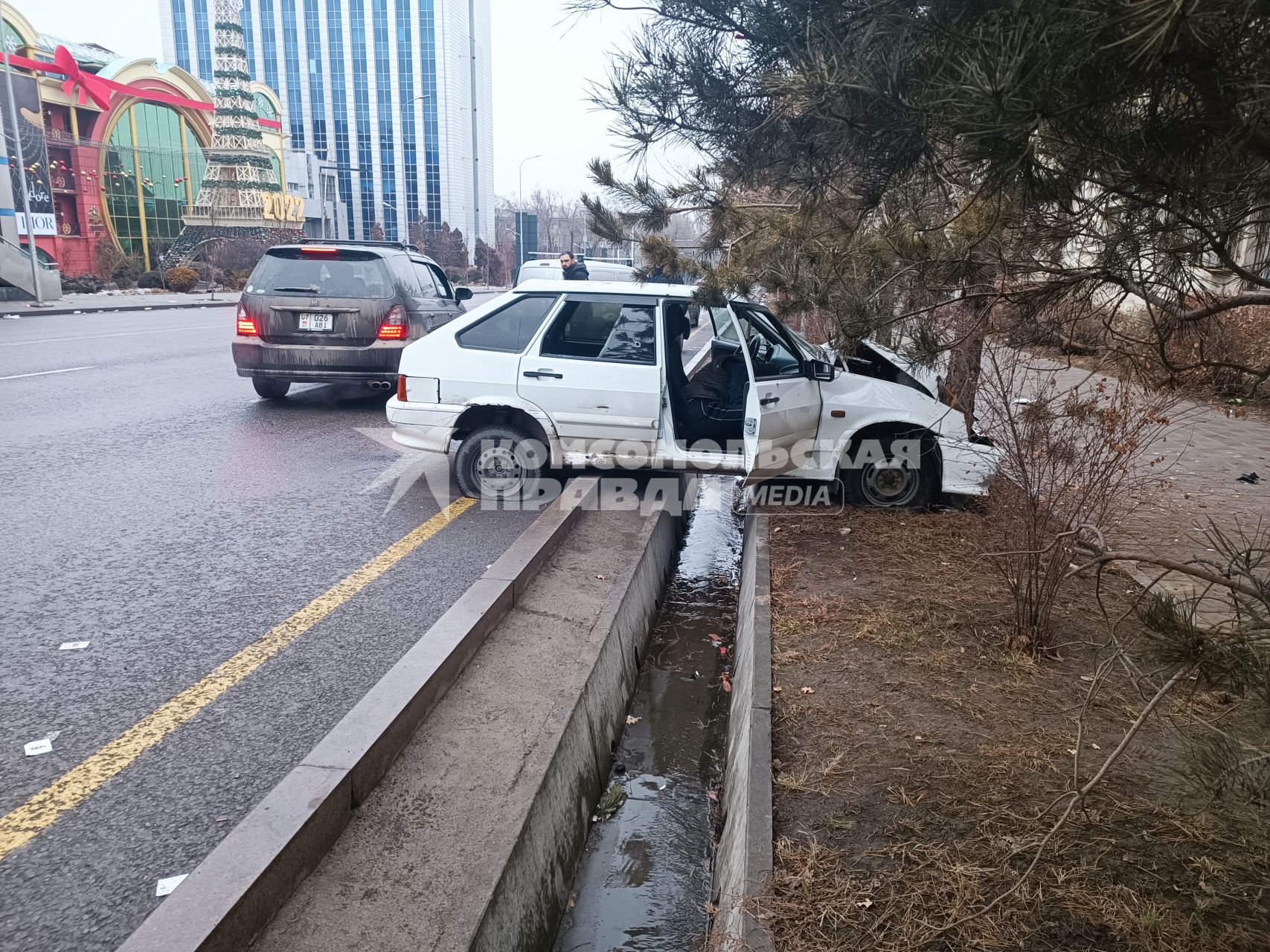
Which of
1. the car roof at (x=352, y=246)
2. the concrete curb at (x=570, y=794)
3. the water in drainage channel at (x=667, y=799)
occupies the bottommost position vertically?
the water in drainage channel at (x=667, y=799)

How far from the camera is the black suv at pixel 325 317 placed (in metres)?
10.0

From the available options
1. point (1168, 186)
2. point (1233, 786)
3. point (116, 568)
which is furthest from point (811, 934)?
point (116, 568)

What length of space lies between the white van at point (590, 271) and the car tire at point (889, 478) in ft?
19.7

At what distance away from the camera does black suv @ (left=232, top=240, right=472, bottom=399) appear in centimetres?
1005

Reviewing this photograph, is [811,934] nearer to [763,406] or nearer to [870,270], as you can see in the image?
[870,270]

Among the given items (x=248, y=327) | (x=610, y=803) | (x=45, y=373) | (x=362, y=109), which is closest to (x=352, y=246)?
(x=248, y=327)

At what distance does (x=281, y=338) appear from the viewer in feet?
33.1

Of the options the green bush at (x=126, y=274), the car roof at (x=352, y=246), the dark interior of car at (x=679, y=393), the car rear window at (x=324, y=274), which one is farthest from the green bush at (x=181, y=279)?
the dark interior of car at (x=679, y=393)

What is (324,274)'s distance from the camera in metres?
10.3

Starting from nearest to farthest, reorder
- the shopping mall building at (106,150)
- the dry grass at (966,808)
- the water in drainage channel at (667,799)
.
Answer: the dry grass at (966,808), the water in drainage channel at (667,799), the shopping mall building at (106,150)

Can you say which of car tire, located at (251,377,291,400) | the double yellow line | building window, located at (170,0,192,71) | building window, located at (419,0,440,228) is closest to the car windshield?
the double yellow line

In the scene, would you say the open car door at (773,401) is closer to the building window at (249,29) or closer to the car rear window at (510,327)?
the car rear window at (510,327)

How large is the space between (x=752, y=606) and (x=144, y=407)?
8118mm

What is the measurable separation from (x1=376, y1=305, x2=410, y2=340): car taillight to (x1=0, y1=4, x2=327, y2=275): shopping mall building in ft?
122
